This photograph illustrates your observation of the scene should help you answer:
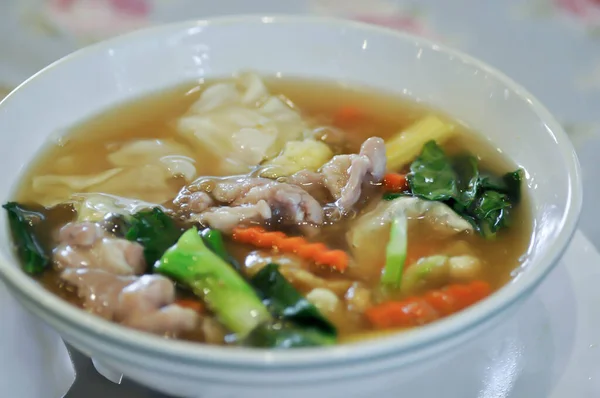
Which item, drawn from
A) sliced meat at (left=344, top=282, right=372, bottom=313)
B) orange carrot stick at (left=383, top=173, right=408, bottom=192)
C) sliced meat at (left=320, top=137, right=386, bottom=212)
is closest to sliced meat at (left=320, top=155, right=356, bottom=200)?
sliced meat at (left=320, top=137, right=386, bottom=212)

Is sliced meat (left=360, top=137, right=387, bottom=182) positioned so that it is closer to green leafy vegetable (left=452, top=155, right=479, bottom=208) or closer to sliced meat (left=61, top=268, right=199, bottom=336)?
green leafy vegetable (left=452, top=155, right=479, bottom=208)

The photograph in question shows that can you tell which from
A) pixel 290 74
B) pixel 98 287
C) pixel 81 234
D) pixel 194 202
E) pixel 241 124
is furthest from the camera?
pixel 290 74

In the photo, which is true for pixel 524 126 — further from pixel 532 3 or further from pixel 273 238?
pixel 532 3

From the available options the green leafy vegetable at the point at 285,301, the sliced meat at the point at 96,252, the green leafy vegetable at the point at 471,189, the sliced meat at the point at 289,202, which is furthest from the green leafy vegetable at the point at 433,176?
the sliced meat at the point at 96,252

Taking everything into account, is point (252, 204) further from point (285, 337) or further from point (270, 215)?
point (285, 337)

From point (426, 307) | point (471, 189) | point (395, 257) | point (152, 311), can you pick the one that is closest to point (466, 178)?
point (471, 189)

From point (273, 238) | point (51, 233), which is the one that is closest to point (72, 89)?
point (51, 233)
